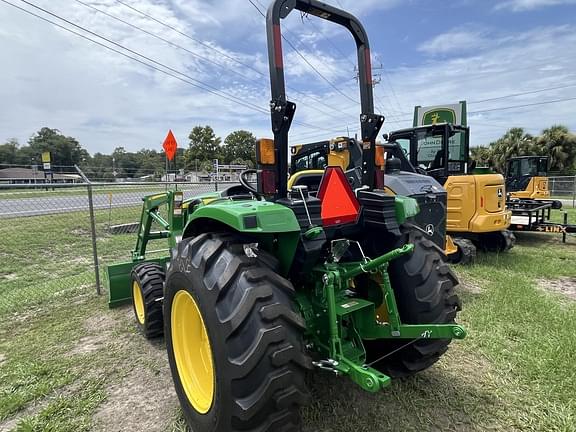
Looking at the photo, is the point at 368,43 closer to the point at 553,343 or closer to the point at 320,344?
the point at 320,344

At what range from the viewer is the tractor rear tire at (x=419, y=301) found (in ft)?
8.37

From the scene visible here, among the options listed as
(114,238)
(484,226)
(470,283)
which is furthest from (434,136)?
(114,238)

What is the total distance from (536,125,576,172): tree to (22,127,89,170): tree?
58406 millimetres

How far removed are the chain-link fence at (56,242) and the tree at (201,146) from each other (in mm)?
39713

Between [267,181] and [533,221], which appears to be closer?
[267,181]

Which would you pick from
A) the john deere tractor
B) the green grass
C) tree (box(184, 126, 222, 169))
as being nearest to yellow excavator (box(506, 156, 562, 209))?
the john deere tractor

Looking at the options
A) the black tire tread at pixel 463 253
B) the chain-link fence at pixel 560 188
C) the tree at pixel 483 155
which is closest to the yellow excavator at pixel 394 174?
the black tire tread at pixel 463 253

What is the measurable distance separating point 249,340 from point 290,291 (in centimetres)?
33

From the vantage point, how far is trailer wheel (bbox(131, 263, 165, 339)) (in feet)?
12.1

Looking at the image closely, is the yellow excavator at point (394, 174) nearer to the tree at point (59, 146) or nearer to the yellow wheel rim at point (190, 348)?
the yellow wheel rim at point (190, 348)

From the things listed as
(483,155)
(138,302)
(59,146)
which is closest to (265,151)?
(138,302)

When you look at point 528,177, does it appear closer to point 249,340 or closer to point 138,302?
point 138,302

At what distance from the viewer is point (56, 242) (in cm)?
884

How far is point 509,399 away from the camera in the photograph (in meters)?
2.66
